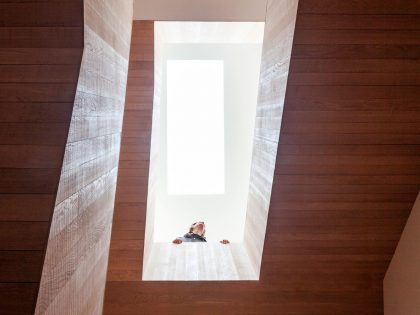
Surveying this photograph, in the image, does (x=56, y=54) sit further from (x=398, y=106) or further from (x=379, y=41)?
(x=398, y=106)

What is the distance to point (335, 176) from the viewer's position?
2.16 m

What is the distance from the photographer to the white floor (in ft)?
8.68

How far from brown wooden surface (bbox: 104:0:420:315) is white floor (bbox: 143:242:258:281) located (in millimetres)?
63

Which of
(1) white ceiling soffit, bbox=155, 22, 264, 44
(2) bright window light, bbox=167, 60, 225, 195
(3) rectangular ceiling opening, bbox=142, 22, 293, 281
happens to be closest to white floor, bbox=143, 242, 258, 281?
(3) rectangular ceiling opening, bbox=142, 22, 293, 281

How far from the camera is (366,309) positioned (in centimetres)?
264

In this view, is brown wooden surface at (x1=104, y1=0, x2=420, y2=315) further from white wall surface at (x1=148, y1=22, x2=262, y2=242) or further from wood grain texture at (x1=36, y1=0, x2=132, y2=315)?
white wall surface at (x1=148, y1=22, x2=262, y2=242)

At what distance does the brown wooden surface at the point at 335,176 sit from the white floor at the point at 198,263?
0.21 feet

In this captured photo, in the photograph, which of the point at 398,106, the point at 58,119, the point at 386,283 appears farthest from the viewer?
the point at 386,283

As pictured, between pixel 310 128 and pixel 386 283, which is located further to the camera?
pixel 386 283

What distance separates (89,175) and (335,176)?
1.42 metres

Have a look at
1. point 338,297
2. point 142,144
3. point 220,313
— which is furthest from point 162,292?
point 338,297

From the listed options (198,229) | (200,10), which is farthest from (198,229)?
(200,10)

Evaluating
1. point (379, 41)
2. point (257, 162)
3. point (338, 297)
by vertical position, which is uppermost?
point (379, 41)

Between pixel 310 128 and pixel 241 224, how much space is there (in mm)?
2786
